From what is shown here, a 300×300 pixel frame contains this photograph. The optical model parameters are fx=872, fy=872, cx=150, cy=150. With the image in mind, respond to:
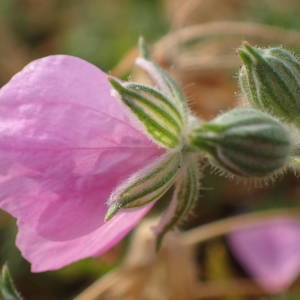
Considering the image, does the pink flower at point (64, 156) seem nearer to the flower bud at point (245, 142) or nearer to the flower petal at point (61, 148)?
the flower petal at point (61, 148)

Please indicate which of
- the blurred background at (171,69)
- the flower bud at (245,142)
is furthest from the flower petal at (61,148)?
the blurred background at (171,69)

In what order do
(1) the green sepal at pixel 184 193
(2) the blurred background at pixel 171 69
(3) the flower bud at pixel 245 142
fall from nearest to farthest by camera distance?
1. (3) the flower bud at pixel 245 142
2. (1) the green sepal at pixel 184 193
3. (2) the blurred background at pixel 171 69

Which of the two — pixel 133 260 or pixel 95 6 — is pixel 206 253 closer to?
pixel 133 260

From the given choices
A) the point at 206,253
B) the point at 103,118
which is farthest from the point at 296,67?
the point at 206,253

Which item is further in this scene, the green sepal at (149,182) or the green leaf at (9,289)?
the green leaf at (9,289)

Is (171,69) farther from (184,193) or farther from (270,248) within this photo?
(270,248)
